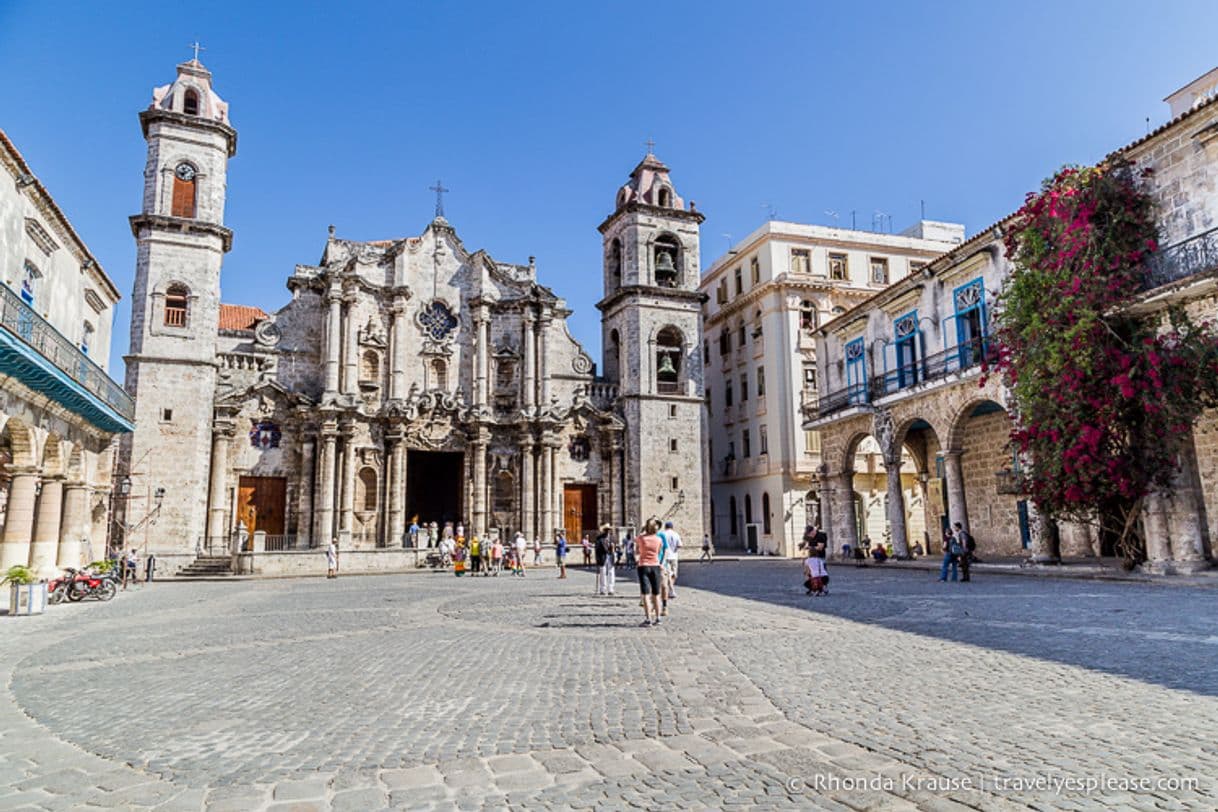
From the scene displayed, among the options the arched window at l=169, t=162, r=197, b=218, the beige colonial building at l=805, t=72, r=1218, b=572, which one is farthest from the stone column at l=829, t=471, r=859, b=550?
the arched window at l=169, t=162, r=197, b=218

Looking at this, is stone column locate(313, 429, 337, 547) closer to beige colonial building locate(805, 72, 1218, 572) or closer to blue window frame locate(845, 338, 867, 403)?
beige colonial building locate(805, 72, 1218, 572)

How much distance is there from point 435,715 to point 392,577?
21034 mm

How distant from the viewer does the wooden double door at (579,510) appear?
36.6m

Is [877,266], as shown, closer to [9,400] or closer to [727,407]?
[727,407]

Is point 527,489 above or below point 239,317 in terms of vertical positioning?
below

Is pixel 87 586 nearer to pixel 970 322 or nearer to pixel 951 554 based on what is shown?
pixel 951 554

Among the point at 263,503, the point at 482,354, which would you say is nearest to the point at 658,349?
the point at 482,354

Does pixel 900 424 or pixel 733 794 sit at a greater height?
pixel 900 424

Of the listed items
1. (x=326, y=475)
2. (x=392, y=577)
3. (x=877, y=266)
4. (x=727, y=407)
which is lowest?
(x=392, y=577)

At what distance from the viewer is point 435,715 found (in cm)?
618

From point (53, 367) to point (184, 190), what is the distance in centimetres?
1795

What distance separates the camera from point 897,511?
26.2 metres

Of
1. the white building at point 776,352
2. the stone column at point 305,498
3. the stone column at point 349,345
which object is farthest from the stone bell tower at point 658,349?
the stone column at point 305,498

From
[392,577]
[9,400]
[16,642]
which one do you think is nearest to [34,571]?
[9,400]
